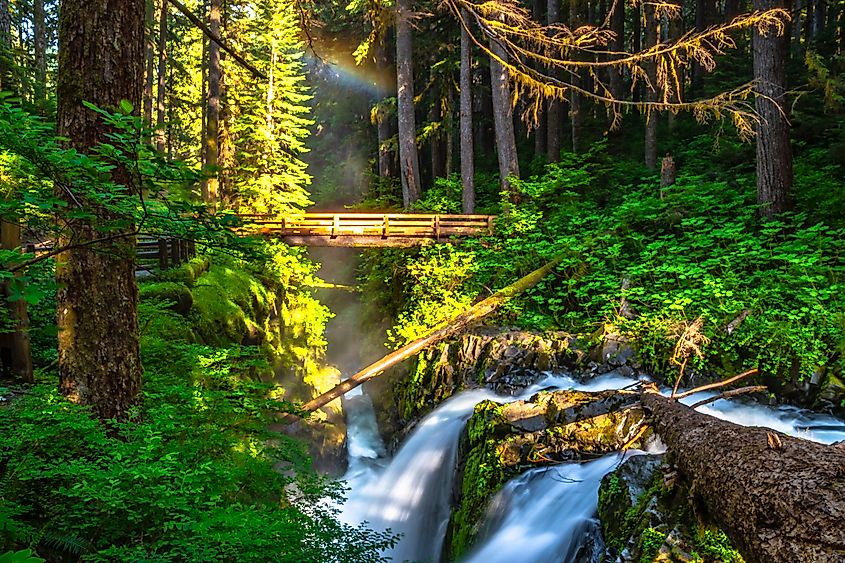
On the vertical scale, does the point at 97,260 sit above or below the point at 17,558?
above

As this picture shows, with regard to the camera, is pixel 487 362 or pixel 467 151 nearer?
pixel 487 362

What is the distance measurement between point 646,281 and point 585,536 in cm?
648

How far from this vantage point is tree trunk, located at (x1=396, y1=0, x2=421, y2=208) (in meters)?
20.2

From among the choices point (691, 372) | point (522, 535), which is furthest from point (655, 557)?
point (691, 372)

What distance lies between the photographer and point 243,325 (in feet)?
36.3

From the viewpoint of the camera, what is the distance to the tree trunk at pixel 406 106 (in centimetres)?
2016

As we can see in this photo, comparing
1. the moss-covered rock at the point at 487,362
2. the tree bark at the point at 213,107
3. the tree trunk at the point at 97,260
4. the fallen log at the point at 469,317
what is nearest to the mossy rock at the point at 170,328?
the tree trunk at the point at 97,260

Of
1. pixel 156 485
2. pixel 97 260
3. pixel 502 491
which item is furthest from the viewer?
pixel 502 491

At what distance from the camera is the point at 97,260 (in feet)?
13.3

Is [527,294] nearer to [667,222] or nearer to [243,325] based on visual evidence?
[667,222]

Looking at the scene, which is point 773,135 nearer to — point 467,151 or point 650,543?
point 467,151

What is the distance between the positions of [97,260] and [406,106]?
698 inches

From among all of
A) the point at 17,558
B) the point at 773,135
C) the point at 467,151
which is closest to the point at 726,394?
the point at 17,558

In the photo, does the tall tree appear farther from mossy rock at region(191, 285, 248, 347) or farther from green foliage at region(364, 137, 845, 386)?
mossy rock at region(191, 285, 248, 347)
